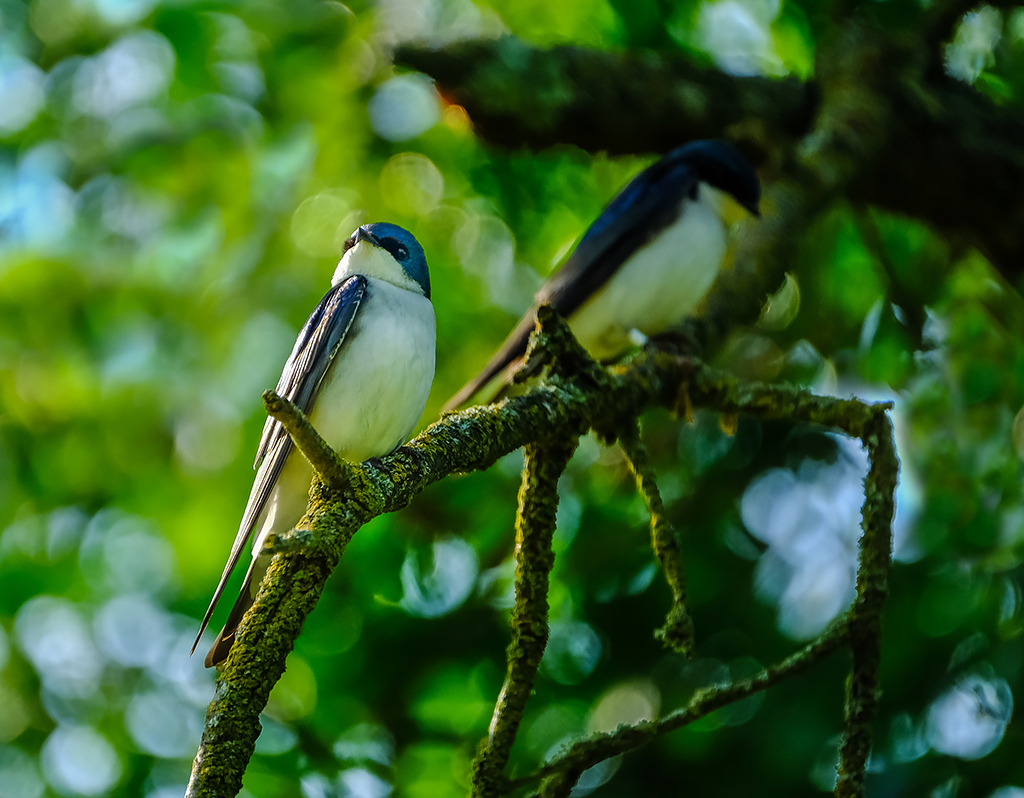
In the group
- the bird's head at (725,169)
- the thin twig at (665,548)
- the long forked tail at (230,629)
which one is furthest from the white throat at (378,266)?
the bird's head at (725,169)

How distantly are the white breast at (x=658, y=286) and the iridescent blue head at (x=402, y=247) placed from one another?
1448mm

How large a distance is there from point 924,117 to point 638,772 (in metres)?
3.42

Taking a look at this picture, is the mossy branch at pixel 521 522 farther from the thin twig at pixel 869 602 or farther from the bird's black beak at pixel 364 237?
the bird's black beak at pixel 364 237

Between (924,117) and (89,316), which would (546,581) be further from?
(89,316)

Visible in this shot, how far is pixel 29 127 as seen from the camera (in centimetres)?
596

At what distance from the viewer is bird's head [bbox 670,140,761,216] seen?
5.04 meters

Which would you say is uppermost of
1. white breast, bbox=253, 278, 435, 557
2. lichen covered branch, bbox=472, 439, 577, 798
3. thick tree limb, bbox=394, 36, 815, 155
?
thick tree limb, bbox=394, 36, 815, 155

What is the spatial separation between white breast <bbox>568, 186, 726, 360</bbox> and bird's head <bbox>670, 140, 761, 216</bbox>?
167 mm

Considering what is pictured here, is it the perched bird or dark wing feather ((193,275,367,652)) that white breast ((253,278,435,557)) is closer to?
dark wing feather ((193,275,367,652))

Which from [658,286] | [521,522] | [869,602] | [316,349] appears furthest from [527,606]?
[658,286]

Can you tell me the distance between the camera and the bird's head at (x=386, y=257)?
11.3 ft

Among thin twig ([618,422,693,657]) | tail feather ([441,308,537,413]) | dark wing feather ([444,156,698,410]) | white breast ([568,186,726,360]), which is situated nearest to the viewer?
thin twig ([618,422,693,657])

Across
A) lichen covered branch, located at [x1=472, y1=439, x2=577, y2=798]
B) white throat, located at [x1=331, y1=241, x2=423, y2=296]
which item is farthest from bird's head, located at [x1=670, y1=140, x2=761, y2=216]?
lichen covered branch, located at [x1=472, y1=439, x2=577, y2=798]

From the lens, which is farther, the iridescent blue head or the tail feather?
the tail feather
